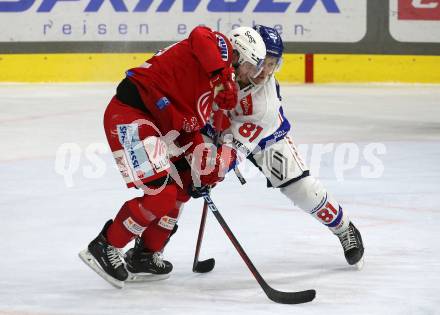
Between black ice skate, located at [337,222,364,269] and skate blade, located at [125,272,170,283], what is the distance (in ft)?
2.21

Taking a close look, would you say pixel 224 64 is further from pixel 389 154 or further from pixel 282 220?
pixel 389 154

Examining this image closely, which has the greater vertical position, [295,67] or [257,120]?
[257,120]

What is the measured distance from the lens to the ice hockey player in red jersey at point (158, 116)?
3281mm

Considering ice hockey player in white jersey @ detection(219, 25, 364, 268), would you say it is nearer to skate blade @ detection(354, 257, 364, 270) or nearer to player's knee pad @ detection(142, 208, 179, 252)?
skate blade @ detection(354, 257, 364, 270)

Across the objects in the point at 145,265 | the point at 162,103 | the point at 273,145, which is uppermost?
the point at 162,103

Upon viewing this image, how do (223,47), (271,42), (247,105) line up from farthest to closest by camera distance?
(247,105)
(271,42)
(223,47)

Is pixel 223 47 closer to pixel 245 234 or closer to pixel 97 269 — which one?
pixel 97 269

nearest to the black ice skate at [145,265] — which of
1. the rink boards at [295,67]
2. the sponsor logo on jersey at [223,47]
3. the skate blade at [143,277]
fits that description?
the skate blade at [143,277]


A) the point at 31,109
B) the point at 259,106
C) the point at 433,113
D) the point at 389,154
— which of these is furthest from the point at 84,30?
the point at 259,106

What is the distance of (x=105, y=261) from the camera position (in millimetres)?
3393

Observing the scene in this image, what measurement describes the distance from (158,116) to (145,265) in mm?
551

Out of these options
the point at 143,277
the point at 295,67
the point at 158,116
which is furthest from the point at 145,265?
the point at 295,67

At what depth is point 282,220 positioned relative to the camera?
4559mm

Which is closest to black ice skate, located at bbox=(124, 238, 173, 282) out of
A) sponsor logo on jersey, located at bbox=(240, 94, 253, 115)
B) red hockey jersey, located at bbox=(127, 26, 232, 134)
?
red hockey jersey, located at bbox=(127, 26, 232, 134)
